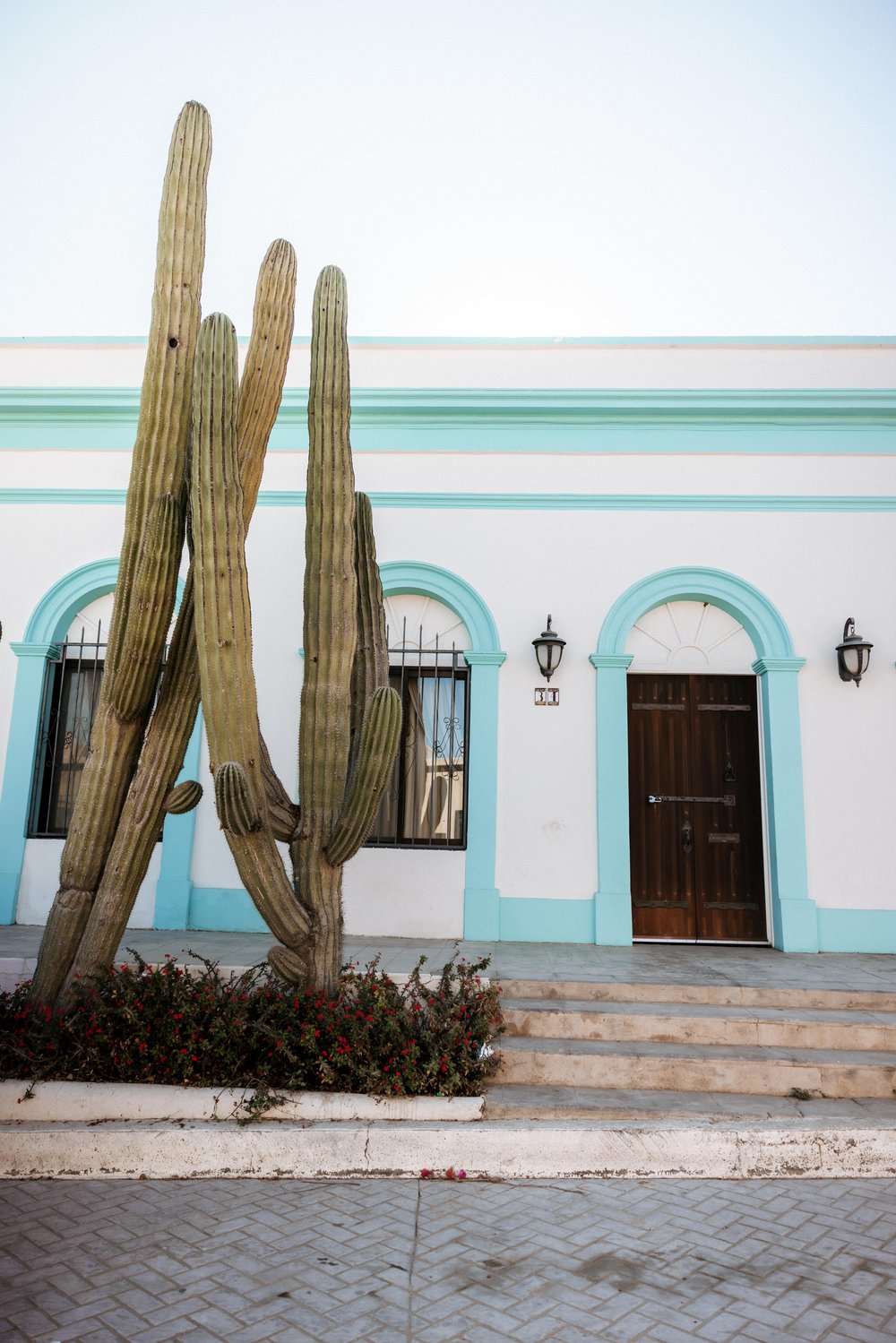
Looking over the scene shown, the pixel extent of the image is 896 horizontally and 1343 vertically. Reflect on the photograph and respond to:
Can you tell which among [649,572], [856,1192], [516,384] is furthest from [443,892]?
[516,384]

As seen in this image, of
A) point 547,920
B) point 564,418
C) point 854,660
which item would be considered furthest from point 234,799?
point 854,660

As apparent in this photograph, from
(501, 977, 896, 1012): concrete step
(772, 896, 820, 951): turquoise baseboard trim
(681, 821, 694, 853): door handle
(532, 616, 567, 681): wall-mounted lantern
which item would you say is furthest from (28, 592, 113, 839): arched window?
(772, 896, 820, 951): turquoise baseboard trim

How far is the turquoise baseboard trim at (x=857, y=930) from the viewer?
721 cm

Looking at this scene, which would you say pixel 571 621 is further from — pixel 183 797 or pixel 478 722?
pixel 183 797

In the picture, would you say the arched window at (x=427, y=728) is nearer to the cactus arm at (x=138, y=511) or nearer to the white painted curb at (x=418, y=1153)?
the cactus arm at (x=138, y=511)

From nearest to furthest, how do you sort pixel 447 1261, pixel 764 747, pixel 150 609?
pixel 447 1261 → pixel 150 609 → pixel 764 747

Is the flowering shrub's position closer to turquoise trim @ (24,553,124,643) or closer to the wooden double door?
the wooden double door

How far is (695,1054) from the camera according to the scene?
489 cm

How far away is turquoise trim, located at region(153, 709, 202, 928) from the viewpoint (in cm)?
759

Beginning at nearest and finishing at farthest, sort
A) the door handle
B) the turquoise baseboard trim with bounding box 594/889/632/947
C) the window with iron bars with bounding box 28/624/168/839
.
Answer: the turquoise baseboard trim with bounding box 594/889/632/947
the door handle
the window with iron bars with bounding box 28/624/168/839

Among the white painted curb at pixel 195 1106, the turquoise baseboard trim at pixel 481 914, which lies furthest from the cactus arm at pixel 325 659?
the turquoise baseboard trim at pixel 481 914

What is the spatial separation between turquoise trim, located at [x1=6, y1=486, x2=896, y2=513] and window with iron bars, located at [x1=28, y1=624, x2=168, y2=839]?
5.14 feet

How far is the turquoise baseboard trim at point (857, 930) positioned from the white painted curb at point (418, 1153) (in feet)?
10.7

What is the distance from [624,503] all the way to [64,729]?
5555mm
